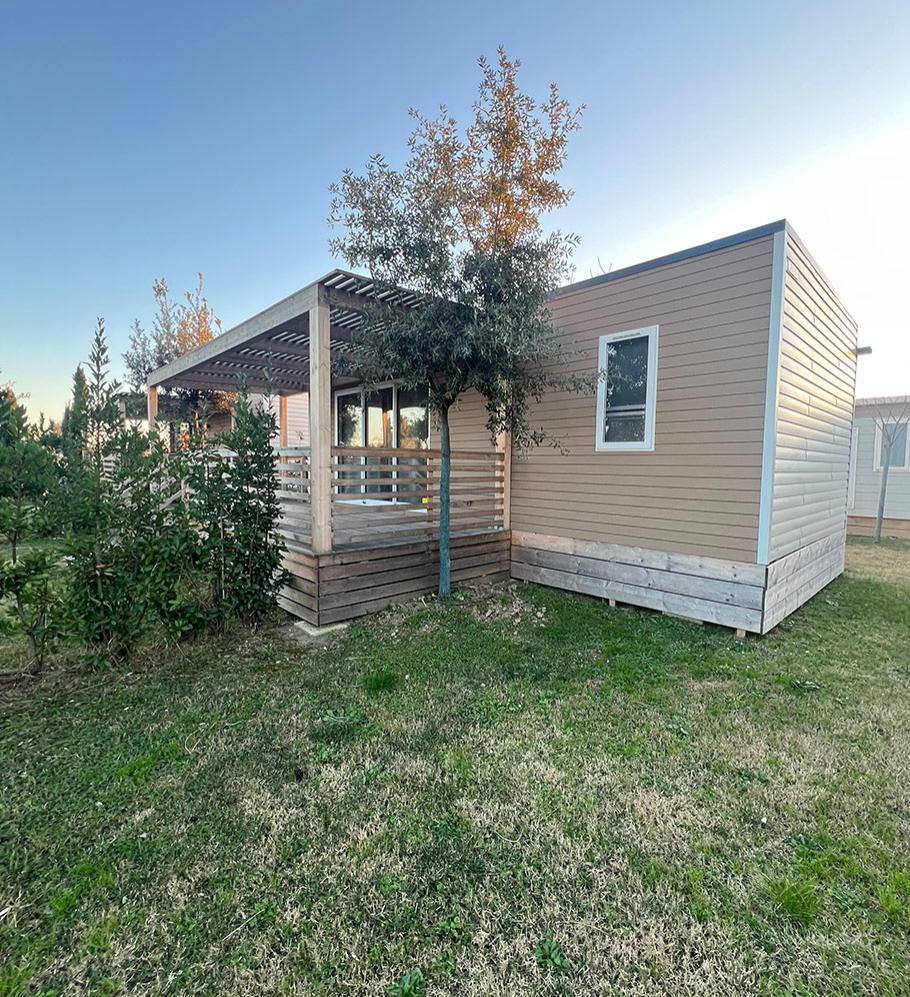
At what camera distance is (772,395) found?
4.36 meters

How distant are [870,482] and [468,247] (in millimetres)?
12372

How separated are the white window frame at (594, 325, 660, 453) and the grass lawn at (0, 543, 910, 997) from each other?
2.49m

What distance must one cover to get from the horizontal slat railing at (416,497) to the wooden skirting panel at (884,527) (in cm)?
1044

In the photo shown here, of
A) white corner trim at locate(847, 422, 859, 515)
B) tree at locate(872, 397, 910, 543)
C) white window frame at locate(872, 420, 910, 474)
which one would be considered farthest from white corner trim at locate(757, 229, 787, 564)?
white corner trim at locate(847, 422, 859, 515)

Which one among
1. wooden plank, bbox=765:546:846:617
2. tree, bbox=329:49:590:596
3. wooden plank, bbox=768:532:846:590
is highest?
tree, bbox=329:49:590:596

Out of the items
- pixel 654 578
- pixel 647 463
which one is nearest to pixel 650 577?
pixel 654 578

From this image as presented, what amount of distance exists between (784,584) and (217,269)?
52.9 ft

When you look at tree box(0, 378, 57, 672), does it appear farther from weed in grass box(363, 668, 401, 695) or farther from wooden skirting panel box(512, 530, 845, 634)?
wooden skirting panel box(512, 530, 845, 634)

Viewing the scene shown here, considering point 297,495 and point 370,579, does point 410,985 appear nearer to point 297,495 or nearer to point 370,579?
point 370,579

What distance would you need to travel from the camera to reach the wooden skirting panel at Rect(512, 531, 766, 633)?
4586mm

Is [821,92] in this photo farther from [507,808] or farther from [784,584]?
[507,808]

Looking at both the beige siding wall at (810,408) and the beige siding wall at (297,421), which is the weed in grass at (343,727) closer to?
the beige siding wall at (810,408)

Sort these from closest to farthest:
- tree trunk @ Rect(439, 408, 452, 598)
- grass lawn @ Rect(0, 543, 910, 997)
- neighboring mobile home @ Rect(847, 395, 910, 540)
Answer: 1. grass lawn @ Rect(0, 543, 910, 997)
2. tree trunk @ Rect(439, 408, 452, 598)
3. neighboring mobile home @ Rect(847, 395, 910, 540)

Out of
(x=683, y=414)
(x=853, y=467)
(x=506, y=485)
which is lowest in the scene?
(x=506, y=485)
